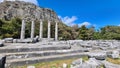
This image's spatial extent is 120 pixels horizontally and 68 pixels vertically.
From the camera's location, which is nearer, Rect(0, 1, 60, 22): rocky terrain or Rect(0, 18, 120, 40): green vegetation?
Rect(0, 18, 120, 40): green vegetation

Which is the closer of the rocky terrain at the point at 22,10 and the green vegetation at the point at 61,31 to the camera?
the green vegetation at the point at 61,31

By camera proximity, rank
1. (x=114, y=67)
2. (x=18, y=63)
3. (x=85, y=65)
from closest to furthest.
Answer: (x=85, y=65), (x=114, y=67), (x=18, y=63)

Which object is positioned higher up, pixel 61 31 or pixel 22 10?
pixel 22 10

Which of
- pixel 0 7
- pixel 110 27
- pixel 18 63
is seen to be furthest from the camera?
pixel 0 7

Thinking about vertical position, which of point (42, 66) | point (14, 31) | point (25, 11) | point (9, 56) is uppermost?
point (25, 11)

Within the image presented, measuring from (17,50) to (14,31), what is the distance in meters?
24.5

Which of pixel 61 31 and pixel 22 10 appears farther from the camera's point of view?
pixel 22 10

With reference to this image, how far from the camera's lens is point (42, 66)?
4996 mm

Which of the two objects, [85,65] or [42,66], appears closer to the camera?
[85,65]

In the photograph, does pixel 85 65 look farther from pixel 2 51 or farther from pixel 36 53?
pixel 2 51

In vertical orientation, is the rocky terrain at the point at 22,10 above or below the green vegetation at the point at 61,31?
above

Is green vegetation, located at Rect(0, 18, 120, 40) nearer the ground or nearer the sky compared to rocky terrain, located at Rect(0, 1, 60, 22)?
nearer the ground

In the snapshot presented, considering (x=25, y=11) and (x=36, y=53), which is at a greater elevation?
(x=25, y=11)

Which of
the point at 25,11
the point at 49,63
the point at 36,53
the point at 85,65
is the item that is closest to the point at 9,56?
the point at 36,53
